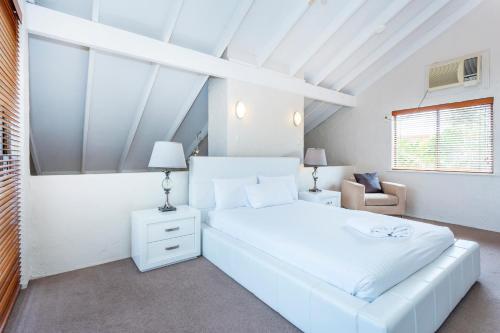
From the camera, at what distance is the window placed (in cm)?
385

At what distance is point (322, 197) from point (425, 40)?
3.21 meters

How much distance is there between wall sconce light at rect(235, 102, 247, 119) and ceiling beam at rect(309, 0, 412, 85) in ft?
5.27

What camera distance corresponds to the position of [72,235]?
2.46 metres

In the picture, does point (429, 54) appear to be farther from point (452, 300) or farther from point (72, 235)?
point (72, 235)

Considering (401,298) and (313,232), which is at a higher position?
(313,232)

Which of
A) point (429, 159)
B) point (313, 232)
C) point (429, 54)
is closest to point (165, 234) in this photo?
point (313, 232)

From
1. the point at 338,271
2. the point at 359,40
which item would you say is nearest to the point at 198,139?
the point at 359,40

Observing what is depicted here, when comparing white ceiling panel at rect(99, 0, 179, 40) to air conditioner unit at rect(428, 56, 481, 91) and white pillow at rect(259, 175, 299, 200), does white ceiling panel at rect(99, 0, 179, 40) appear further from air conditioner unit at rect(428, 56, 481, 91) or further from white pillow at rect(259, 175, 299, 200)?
air conditioner unit at rect(428, 56, 481, 91)

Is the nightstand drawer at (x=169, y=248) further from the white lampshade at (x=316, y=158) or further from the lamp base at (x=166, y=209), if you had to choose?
the white lampshade at (x=316, y=158)

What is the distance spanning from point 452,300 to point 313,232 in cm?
99

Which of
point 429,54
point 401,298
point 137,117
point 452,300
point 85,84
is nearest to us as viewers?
point 401,298

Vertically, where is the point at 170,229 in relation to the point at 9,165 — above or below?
below

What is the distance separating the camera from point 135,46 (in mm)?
2836

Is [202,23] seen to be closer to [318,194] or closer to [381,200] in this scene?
[318,194]
